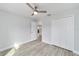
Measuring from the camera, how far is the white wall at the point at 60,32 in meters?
4.13

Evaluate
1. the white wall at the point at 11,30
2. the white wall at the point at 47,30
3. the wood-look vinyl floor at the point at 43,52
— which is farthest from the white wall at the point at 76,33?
the white wall at the point at 11,30

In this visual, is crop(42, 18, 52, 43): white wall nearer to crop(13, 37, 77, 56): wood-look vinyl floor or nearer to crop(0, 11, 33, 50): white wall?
crop(0, 11, 33, 50): white wall

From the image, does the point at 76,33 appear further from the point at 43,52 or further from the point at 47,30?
the point at 47,30

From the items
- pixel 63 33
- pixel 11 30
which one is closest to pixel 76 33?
pixel 63 33

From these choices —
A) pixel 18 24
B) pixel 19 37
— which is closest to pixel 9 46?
pixel 19 37

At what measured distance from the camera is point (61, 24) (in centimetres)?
477

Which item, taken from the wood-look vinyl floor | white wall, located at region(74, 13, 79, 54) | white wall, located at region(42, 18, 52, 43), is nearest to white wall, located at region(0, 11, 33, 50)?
the wood-look vinyl floor

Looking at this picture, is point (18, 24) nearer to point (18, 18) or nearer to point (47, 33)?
point (18, 18)

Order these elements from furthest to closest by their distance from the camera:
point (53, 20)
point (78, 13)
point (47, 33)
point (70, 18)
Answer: point (47, 33) < point (53, 20) < point (70, 18) < point (78, 13)

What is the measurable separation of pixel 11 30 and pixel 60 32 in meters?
3.19

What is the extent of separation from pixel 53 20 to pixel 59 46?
1870 millimetres

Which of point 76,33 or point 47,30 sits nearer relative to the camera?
point 76,33

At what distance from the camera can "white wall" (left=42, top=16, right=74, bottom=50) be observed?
4.13 metres

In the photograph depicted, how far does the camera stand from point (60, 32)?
15.9 ft
